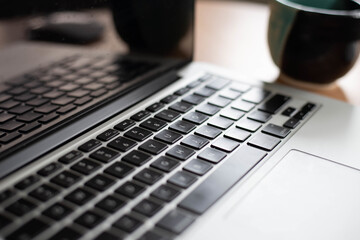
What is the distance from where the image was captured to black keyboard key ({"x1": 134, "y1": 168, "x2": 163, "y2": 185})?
34 cm

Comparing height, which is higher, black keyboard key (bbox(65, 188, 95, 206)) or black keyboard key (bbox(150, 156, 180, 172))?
black keyboard key (bbox(150, 156, 180, 172))

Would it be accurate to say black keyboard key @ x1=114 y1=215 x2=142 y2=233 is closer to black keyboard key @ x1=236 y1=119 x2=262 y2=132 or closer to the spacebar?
the spacebar

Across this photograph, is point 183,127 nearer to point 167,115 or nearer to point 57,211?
point 167,115

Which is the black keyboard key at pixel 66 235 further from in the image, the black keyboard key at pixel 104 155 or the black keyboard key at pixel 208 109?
the black keyboard key at pixel 208 109

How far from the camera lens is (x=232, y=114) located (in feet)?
1.45

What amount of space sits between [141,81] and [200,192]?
8.1 inches

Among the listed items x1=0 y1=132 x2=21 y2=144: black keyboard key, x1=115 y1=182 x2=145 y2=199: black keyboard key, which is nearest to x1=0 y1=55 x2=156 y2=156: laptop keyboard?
x1=0 y1=132 x2=21 y2=144: black keyboard key

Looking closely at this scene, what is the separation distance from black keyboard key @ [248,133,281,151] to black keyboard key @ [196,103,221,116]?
6 centimetres

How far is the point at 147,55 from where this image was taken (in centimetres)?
53

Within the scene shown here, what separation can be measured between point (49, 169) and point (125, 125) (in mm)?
92

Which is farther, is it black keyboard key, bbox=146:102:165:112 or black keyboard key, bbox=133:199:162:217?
black keyboard key, bbox=146:102:165:112

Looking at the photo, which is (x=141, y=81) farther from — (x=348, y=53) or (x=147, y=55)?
(x=348, y=53)

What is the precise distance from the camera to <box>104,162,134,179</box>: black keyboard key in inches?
13.5

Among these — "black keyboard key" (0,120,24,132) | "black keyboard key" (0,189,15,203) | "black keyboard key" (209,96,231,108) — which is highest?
"black keyboard key" (0,120,24,132)
